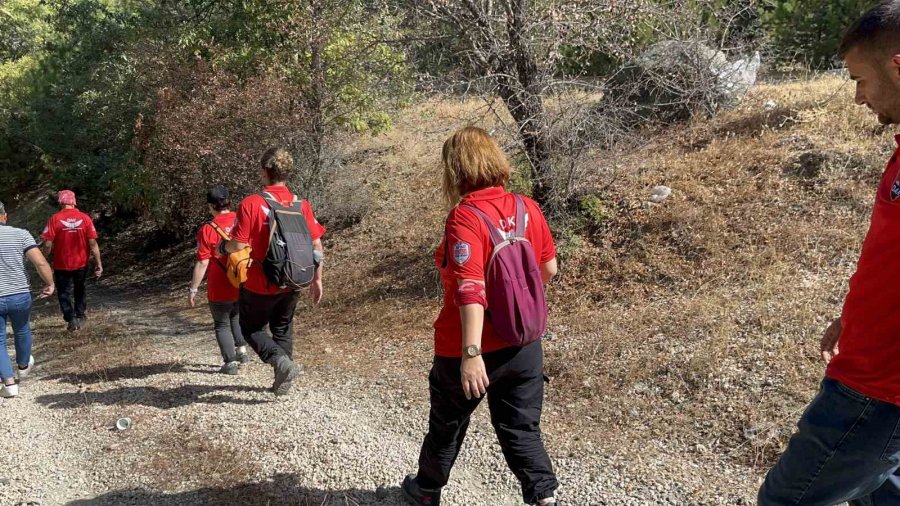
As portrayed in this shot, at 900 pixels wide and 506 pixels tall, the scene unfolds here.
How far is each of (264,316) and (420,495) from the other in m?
2.19

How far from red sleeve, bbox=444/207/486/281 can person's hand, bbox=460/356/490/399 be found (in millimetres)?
345

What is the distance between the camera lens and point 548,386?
566 centimetres

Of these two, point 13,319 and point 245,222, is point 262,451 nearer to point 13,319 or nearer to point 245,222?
point 245,222

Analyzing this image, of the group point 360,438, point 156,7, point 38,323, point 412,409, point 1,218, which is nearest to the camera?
point 360,438

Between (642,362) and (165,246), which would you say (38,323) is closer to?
(165,246)

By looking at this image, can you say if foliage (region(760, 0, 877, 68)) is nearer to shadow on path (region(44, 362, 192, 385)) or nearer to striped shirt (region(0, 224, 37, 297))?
shadow on path (region(44, 362, 192, 385))

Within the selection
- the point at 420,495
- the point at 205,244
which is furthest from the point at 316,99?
the point at 420,495

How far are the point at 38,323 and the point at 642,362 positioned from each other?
9728 mm

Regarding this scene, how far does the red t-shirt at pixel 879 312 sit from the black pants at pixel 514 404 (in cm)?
135

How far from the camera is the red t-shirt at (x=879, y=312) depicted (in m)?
2.04

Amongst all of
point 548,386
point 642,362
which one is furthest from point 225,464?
point 642,362

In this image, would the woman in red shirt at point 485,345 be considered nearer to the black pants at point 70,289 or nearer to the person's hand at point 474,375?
the person's hand at point 474,375

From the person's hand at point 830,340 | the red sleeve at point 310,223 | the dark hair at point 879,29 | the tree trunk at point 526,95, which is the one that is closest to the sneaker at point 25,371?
the red sleeve at point 310,223

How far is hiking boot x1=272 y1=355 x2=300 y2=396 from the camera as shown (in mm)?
5203
